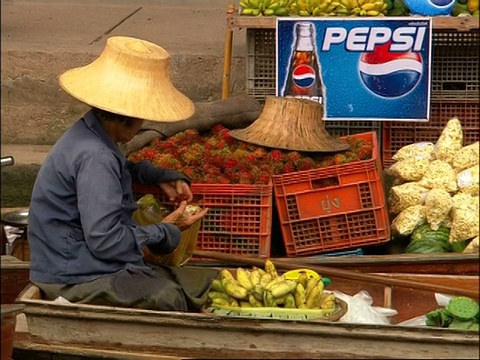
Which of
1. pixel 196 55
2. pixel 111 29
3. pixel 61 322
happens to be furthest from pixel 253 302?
pixel 111 29

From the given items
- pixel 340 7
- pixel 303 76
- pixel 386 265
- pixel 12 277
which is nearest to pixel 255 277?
pixel 386 265

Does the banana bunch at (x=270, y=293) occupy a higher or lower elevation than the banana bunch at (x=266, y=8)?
lower

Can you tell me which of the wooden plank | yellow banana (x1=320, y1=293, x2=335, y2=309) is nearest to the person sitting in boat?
yellow banana (x1=320, y1=293, x2=335, y2=309)

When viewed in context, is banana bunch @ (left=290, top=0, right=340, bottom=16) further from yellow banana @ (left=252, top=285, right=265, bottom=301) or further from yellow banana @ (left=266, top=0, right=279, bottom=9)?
yellow banana @ (left=252, top=285, right=265, bottom=301)

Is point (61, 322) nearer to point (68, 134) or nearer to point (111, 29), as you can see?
point (68, 134)

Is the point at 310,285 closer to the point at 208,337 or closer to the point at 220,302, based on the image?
the point at 220,302

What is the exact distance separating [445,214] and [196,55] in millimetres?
3271

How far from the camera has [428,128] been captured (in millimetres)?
6836

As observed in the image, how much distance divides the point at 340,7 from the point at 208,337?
287 centimetres

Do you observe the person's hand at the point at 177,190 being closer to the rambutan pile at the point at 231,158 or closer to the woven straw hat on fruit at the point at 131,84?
the rambutan pile at the point at 231,158

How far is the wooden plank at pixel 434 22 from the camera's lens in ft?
21.4

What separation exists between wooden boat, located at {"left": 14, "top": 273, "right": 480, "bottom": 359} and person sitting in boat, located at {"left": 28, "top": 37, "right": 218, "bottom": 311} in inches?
4.0

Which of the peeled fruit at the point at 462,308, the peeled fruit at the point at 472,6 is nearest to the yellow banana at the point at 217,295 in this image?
the peeled fruit at the point at 462,308

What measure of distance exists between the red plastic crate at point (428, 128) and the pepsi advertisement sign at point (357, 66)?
0.16 m
